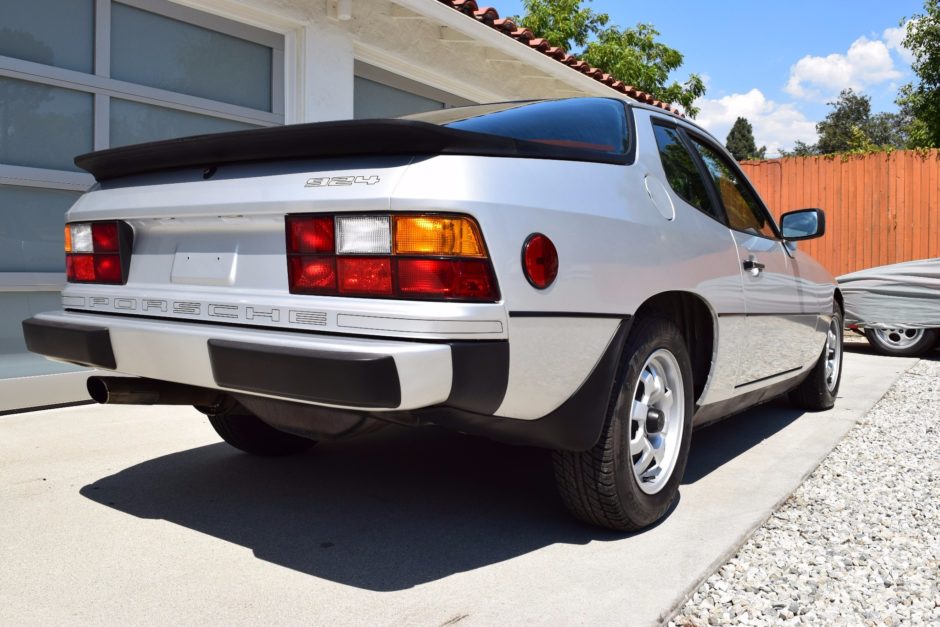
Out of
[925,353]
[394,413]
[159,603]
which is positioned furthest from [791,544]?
A: [925,353]

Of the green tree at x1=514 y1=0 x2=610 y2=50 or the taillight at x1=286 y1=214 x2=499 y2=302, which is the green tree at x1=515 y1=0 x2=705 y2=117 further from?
the taillight at x1=286 y1=214 x2=499 y2=302

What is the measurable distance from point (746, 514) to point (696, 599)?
0.82 meters

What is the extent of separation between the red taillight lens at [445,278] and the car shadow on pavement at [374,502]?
873 millimetres

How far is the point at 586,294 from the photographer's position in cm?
230

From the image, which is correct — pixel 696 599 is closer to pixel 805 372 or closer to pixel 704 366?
pixel 704 366

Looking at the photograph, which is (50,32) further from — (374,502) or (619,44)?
(619,44)

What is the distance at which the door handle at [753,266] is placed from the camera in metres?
3.39

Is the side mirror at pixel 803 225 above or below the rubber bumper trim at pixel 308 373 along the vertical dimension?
above

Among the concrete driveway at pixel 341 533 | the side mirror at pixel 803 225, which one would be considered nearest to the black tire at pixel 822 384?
the concrete driveway at pixel 341 533

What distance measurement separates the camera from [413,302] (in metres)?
2.02

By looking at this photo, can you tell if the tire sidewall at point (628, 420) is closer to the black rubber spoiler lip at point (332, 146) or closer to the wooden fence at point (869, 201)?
the black rubber spoiler lip at point (332, 146)

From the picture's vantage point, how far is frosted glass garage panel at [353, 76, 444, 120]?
705 cm

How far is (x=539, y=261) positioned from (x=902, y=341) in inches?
305

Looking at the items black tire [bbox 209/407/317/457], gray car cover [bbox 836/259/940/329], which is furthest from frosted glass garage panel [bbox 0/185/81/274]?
gray car cover [bbox 836/259/940/329]
